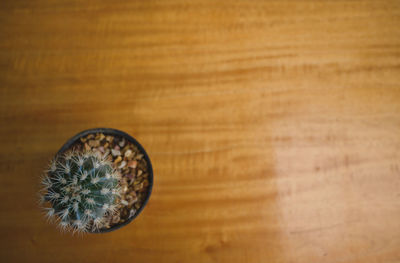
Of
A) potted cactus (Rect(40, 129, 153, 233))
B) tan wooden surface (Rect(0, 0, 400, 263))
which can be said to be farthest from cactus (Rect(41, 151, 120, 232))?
tan wooden surface (Rect(0, 0, 400, 263))

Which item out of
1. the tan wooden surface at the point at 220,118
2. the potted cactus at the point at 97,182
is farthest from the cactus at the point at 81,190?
the tan wooden surface at the point at 220,118

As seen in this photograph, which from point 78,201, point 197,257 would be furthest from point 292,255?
point 78,201

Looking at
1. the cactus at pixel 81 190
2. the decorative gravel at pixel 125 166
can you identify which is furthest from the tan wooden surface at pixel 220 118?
the cactus at pixel 81 190

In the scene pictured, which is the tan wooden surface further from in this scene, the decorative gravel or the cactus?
the cactus

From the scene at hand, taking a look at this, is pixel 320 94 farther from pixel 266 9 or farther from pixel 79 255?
pixel 79 255

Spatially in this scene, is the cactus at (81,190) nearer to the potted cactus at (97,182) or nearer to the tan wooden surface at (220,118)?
the potted cactus at (97,182)

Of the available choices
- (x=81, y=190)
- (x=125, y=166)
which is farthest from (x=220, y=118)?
(x=81, y=190)

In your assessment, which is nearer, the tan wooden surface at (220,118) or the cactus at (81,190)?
the cactus at (81,190)
